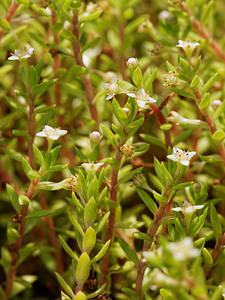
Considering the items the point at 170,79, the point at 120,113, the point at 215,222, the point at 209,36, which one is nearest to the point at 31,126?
the point at 120,113

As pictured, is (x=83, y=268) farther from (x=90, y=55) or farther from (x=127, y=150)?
(x=90, y=55)

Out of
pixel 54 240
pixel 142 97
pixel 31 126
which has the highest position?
A: pixel 142 97

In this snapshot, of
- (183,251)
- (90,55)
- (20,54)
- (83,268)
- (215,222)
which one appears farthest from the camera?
(90,55)

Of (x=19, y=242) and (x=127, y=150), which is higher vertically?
(x=127, y=150)

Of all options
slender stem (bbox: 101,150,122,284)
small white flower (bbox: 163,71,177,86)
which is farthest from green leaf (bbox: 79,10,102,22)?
slender stem (bbox: 101,150,122,284)

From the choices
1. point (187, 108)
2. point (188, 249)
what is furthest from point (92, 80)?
point (188, 249)

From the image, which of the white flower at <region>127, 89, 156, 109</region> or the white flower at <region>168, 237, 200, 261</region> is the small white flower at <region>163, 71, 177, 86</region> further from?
the white flower at <region>168, 237, 200, 261</region>

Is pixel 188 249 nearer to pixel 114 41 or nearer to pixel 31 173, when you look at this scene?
pixel 31 173

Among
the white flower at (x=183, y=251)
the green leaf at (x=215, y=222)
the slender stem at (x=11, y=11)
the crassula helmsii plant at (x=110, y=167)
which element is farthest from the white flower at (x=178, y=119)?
the slender stem at (x=11, y=11)
